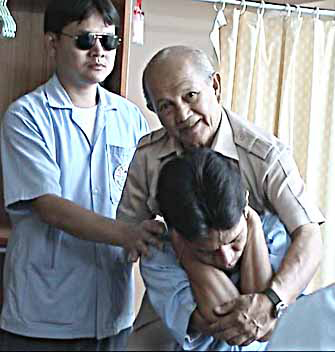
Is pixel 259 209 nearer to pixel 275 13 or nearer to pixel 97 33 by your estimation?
pixel 97 33

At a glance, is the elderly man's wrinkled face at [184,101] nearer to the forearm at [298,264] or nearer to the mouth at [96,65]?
the forearm at [298,264]

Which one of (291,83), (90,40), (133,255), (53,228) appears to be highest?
(90,40)

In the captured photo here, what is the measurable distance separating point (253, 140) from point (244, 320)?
0.35 m

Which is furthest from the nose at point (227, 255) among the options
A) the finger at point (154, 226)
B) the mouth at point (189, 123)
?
the mouth at point (189, 123)

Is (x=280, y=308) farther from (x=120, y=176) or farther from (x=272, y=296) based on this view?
(x=120, y=176)

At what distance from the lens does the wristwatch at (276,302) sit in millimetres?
1140

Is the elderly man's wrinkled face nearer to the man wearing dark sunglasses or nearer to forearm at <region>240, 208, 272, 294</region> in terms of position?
forearm at <region>240, 208, 272, 294</region>

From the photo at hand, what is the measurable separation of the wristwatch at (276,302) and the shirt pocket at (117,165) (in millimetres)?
689

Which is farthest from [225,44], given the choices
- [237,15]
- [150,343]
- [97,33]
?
[150,343]

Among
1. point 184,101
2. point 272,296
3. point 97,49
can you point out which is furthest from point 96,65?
point 272,296

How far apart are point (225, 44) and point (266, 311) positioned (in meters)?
1.59

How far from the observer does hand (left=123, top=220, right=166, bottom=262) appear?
1251mm

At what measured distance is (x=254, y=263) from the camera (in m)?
1.17

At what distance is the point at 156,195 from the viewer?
3.84 feet
